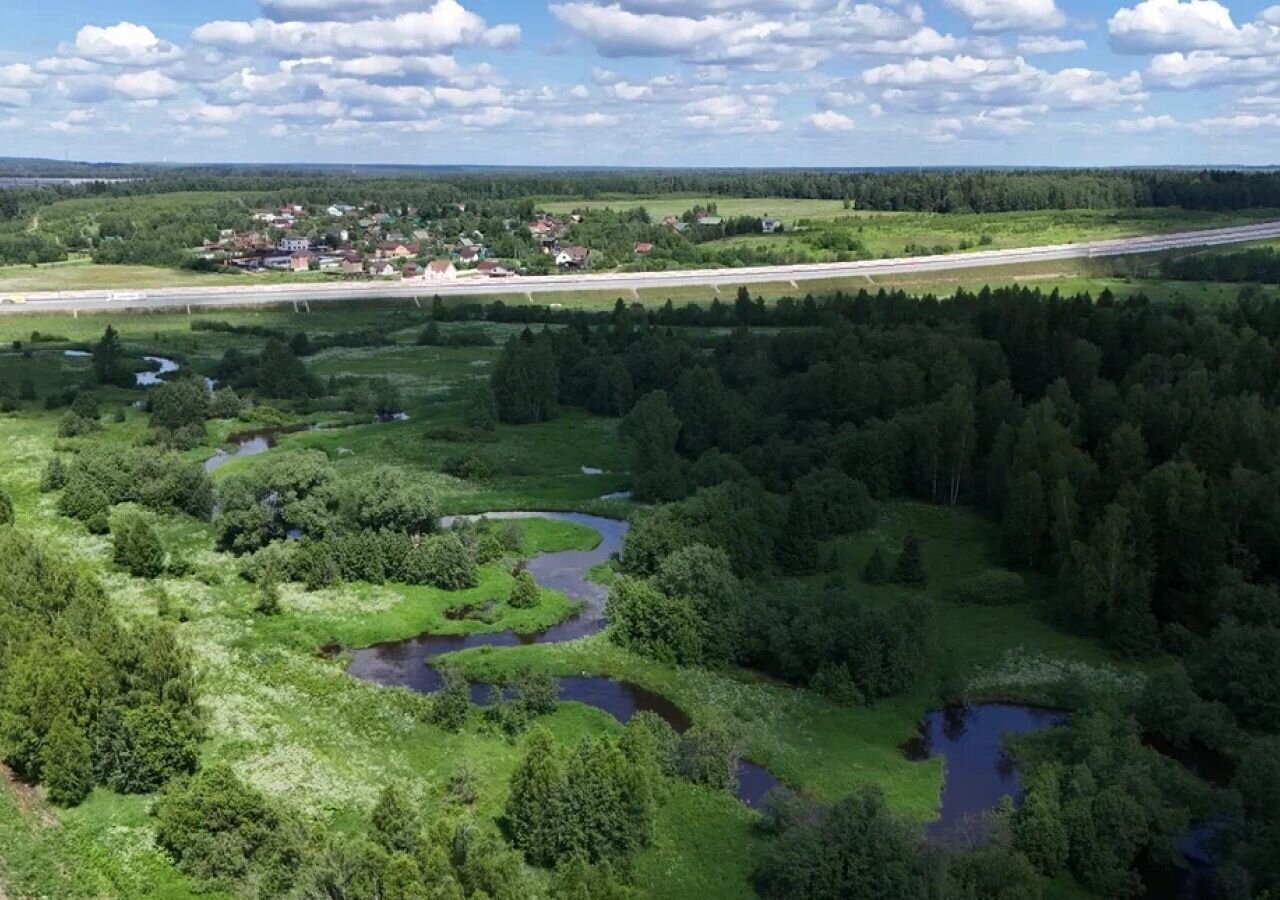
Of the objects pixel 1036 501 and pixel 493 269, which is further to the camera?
pixel 493 269

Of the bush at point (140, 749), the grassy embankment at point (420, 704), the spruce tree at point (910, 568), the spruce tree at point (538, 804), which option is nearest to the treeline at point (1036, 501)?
the spruce tree at point (910, 568)

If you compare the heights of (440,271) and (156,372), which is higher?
(440,271)

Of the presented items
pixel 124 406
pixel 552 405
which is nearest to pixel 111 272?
pixel 124 406

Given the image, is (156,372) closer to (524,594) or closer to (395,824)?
(524,594)

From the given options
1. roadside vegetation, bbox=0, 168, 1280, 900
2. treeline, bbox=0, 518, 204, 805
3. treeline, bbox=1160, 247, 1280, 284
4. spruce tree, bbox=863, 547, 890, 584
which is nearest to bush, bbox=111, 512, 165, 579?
roadside vegetation, bbox=0, 168, 1280, 900

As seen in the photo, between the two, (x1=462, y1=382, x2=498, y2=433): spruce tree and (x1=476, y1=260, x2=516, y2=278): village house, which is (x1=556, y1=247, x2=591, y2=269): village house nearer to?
(x1=476, y1=260, x2=516, y2=278): village house

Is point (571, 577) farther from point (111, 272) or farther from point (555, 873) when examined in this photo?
point (111, 272)

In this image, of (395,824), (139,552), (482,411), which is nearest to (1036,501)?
(395,824)
